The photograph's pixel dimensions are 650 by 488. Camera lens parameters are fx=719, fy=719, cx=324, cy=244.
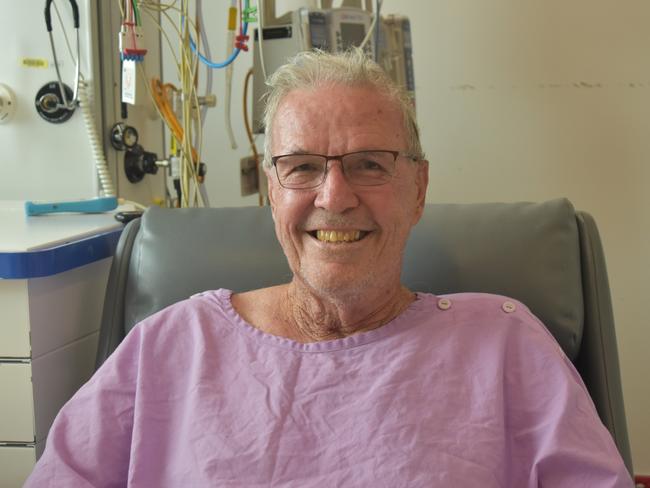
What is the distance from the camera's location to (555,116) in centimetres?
230

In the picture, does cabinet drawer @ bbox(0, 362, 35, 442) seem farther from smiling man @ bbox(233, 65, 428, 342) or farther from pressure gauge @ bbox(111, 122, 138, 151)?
pressure gauge @ bbox(111, 122, 138, 151)

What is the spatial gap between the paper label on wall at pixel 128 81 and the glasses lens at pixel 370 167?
0.85 m

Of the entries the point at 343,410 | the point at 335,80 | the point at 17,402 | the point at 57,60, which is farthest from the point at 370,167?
the point at 57,60

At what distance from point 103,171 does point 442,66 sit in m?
1.14

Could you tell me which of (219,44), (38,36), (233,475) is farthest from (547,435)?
(219,44)

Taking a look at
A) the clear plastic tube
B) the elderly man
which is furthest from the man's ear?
the clear plastic tube

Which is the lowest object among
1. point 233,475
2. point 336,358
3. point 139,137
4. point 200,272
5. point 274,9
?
point 233,475

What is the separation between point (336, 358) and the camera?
3.71 ft

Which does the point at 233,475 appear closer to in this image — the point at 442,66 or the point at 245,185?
the point at 245,185

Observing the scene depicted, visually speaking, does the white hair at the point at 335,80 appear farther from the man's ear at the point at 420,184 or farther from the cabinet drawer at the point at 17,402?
the cabinet drawer at the point at 17,402

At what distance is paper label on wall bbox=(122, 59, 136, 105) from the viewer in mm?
1760

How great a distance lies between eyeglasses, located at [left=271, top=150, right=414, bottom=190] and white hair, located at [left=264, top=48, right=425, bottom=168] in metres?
0.05

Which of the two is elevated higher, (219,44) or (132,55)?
(219,44)

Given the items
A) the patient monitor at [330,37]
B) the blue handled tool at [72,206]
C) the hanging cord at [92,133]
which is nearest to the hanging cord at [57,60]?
the hanging cord at [92,133]
